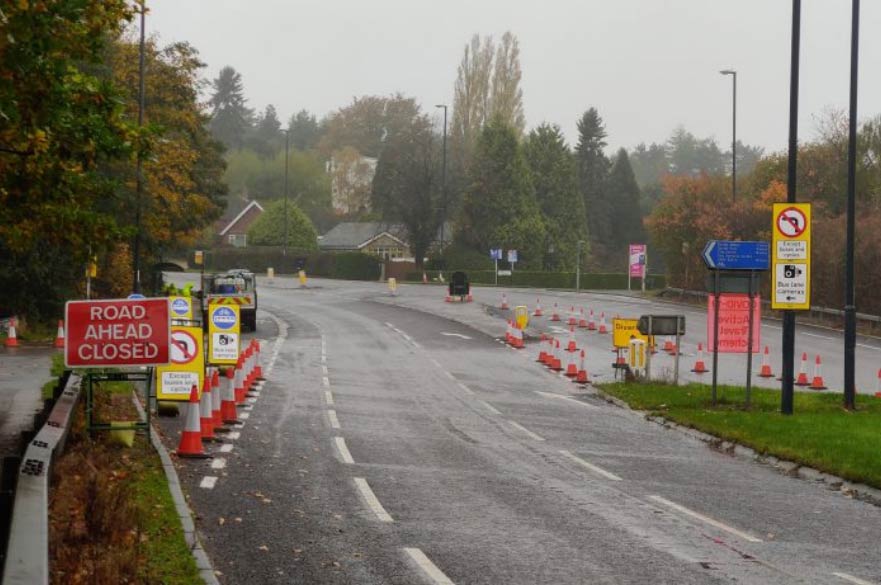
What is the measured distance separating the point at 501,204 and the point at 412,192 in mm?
8587

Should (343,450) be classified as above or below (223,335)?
below

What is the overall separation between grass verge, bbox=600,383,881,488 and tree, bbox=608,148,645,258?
89.6 m

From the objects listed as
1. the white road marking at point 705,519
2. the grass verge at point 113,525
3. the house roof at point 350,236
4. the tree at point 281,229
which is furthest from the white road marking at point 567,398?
the house roof at point 350,236

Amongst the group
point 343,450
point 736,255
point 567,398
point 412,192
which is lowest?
point 567,398

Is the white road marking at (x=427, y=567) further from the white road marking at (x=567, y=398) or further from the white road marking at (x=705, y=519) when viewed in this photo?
the white road marking at (x=567, y=398)

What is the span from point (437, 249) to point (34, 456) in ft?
290

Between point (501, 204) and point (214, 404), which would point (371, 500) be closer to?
point (214, 404)

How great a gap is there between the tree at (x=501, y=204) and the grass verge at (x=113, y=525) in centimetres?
8356

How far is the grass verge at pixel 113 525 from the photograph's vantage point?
844cm

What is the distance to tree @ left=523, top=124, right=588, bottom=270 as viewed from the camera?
102m

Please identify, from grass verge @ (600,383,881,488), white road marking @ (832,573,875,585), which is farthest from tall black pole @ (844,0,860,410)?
white road marking @ (832,573,875,585)

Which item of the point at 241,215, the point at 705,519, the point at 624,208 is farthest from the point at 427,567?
the point at 241,215

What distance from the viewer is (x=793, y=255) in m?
21.5

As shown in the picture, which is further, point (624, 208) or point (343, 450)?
point (624, 208)
